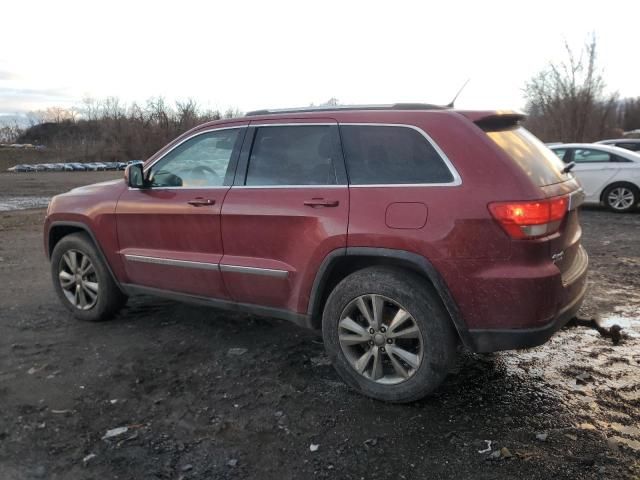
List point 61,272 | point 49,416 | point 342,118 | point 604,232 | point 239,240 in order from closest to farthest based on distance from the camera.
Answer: point 49,416 < point 342,118 < point 239,240 < point 61,272 < point 604,232

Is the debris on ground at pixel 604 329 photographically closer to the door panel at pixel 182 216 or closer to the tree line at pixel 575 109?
the door panel at pixel 182 216

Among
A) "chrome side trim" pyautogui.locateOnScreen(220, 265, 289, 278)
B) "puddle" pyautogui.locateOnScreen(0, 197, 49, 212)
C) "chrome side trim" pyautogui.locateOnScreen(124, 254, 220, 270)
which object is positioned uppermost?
"chrome side trim" pyautogui.locateOnScreen(220, 265, 289, 278)

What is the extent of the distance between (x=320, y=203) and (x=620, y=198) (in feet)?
34.2

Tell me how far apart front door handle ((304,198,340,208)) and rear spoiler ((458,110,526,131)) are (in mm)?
956

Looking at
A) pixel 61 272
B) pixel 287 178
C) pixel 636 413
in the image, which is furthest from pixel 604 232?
pixel 61 272

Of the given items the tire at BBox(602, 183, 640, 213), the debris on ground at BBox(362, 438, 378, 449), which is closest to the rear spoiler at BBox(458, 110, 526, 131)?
the debris on ground at BBox(362, 438, 378, 449)

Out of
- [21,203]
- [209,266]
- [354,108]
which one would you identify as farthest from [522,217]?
[21,203]

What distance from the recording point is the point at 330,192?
11.9 ft

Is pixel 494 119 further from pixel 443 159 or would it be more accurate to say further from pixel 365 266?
pixel 365 266

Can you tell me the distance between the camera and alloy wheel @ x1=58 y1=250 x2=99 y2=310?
516 cm

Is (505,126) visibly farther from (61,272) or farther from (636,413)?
(61,272)

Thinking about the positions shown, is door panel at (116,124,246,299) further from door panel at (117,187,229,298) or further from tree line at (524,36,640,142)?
tree line at (524,36,640,142)

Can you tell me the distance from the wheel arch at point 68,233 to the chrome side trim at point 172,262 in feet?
1.13

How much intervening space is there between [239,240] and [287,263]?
0.44 meters
